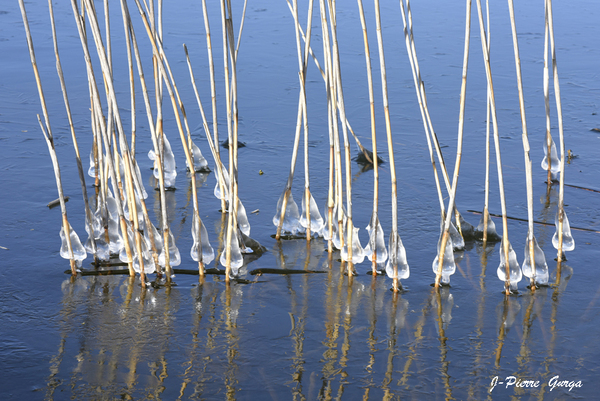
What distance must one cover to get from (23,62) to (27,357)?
488 cm

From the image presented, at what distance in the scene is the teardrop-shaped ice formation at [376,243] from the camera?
8.43ft

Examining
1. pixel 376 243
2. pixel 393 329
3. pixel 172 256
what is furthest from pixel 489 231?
pixel 172 256

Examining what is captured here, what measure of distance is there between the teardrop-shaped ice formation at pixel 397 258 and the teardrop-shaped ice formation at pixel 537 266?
49cm

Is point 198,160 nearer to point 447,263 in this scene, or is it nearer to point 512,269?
point 447,263

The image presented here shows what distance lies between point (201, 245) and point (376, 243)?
0.75 metres

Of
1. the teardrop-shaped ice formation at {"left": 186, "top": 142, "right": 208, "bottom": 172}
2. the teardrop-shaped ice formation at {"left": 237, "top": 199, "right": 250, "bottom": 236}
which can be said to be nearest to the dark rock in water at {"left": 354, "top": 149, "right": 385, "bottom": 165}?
the teardrop-shaped ice formation at {"left": 186, "top": 142, "right": 208, "bottom": 172}

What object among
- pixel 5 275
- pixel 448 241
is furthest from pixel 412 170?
pixel 5 275

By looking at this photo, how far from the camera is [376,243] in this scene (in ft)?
8.62

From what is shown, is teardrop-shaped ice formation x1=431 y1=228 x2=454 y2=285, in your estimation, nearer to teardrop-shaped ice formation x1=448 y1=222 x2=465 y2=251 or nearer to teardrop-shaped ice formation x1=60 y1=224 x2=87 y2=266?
teardrop-shaped ice formation x1=448 y1=222 x2=465 y2=251

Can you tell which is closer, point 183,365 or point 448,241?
point 183,365

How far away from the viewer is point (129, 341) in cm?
219

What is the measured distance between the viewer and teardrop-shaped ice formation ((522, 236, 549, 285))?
2.48 meters

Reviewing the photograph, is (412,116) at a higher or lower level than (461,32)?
lower

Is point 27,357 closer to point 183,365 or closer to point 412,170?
point 183,365
